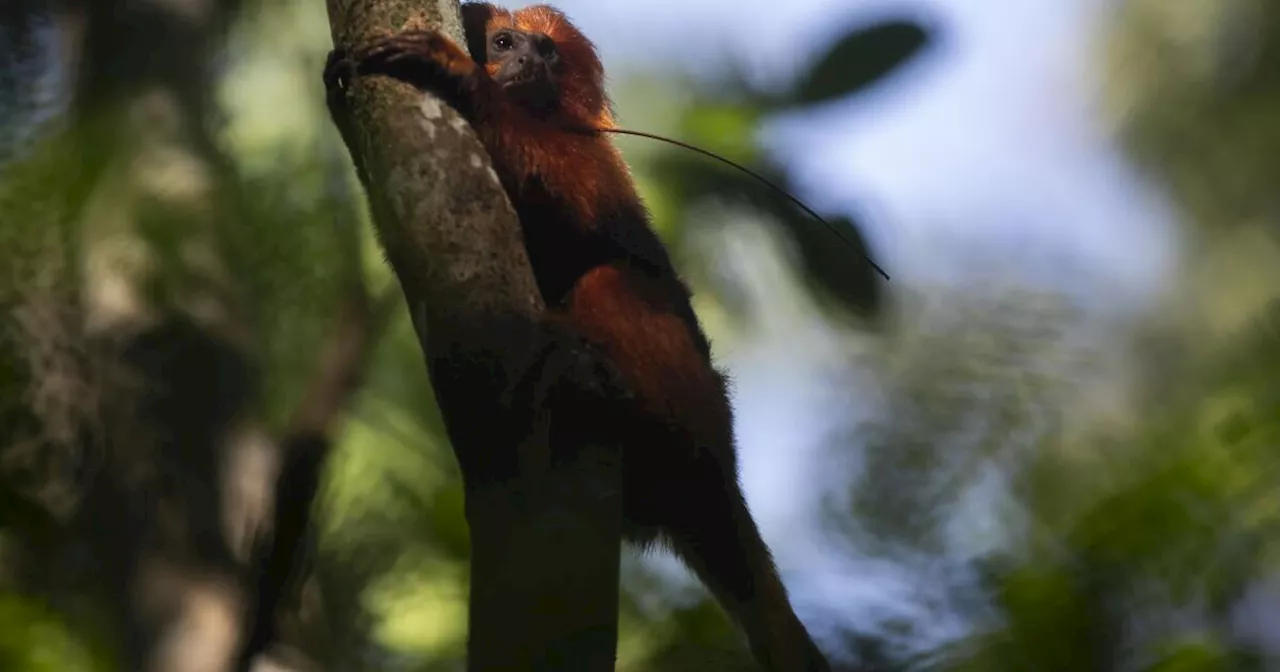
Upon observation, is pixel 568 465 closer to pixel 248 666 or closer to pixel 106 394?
pixel 248 666

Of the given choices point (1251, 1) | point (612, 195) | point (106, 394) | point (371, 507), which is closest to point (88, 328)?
point (106, 394)

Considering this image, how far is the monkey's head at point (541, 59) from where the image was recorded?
2.81 meters

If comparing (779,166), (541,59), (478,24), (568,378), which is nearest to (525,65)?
(541,59)

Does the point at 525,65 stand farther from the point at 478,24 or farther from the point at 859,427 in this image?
the point at 859,427

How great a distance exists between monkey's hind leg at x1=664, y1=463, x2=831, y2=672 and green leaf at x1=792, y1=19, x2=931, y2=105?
2.64 ft

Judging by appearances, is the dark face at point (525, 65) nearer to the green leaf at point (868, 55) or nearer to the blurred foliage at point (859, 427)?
the blurred foliage at point (859, 427)

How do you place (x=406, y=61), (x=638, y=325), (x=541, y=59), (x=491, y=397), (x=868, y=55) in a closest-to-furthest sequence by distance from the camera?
(x=491, y=397), (x=406, y=61), (x=638, y=325), (x=868, y=55), (x=541, y=59)

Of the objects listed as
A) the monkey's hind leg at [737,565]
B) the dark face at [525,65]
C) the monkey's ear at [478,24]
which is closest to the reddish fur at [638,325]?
the monkey's hind leg at [737,565]

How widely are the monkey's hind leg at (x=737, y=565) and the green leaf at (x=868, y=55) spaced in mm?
804

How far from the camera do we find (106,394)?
10.0 ft

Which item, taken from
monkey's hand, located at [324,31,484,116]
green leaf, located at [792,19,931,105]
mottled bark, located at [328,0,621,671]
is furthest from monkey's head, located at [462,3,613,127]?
mottled bark, located at [328,0,621,671]

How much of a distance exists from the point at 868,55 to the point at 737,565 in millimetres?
1003

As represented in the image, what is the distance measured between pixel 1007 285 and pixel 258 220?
1.44m

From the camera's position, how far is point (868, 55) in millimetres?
2457
